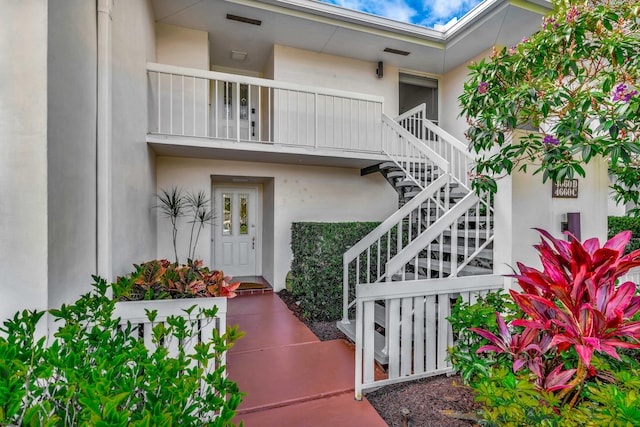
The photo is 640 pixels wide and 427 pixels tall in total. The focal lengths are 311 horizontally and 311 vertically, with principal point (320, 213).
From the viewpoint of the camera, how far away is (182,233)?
5.94 metres

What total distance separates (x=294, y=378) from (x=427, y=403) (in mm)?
1194

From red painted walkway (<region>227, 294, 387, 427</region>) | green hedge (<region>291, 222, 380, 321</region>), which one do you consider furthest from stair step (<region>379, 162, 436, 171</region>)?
red painted walkway (<region>227, 294, 387, 427</region>)


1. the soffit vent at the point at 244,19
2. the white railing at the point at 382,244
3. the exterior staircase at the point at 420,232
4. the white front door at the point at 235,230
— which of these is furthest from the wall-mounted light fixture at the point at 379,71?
the white front door at the point at 235,230

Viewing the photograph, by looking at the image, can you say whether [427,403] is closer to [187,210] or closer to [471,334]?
[471,334]

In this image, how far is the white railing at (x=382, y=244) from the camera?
370 cm

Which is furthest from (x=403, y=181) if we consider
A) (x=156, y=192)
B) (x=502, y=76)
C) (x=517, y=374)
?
(x=156, y=192)

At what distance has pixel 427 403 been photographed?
8.11 ft

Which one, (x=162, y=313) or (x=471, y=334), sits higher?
(x=162, y=313)

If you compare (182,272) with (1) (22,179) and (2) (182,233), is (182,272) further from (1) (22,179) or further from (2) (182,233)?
(2) (182,233)

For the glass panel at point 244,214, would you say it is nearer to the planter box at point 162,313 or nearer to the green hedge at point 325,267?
the green hedge at point 325,267

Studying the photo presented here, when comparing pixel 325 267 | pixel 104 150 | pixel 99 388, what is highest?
pixel 104 150

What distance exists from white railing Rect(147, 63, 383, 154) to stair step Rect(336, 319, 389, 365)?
10.1 feet

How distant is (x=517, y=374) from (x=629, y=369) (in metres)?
0.62

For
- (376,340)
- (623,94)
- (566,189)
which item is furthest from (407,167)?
(623,94)
